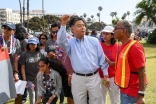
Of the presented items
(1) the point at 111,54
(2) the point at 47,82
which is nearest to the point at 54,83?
(2) the point at 47,82

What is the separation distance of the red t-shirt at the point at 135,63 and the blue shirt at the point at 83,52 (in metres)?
0.70

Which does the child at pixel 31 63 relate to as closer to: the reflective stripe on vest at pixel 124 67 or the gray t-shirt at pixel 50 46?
the gray t-shirt at pixel 50 46

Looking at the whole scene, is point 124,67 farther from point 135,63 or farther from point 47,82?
point 47,82

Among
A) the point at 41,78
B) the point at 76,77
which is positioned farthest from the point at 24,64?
the point at 76,77

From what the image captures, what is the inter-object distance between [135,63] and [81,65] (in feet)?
3.04

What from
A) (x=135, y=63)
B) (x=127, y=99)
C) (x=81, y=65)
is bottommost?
(x=127, y=99)

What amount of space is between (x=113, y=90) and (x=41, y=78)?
1261mm

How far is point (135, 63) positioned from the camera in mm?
2484

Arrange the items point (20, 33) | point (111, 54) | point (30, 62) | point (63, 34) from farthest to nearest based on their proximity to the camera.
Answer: point (20, 33)
point (30, 62)
point (111, 54)
point (63, 34)

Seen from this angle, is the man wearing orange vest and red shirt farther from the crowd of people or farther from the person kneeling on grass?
the person kneeling on grass

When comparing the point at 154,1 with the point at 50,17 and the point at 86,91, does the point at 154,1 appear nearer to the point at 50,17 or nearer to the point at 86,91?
the point at 86,91

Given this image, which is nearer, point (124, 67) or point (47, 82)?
point (124, 67)

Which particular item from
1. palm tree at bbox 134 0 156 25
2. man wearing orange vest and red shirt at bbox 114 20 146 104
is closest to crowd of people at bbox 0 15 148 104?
man wearing orange vest and red shirt at bbox 114 20 146 104

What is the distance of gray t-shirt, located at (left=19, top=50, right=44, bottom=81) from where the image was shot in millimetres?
4312
